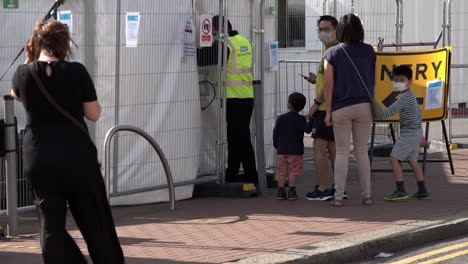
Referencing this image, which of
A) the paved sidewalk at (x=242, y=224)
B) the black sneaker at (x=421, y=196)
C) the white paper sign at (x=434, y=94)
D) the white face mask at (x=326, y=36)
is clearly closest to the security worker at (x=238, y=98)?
the paved sidewalk at (x=242, y=224)

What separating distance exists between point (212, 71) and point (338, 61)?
5.59ft

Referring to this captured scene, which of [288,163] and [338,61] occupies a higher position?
[338,61]

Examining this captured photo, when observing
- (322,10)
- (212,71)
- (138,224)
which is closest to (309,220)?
(138,224)

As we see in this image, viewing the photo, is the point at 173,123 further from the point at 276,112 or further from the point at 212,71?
the point at 276,112

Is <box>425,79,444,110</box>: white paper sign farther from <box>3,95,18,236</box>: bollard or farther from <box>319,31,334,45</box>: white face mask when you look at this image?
<box>3,95,18,236</box>: bollard

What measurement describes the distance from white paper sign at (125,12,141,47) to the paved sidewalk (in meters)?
1.73

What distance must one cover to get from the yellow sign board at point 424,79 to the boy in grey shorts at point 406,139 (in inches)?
64.6

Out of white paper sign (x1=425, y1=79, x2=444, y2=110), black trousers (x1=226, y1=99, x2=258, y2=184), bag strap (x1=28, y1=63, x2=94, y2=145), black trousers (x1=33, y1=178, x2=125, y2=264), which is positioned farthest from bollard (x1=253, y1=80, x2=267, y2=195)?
bag strap (x1=28, y1=63, x2=94, y2=145)

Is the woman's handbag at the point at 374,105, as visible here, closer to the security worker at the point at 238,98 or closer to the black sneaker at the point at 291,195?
the black sneaker at the point at 291,195

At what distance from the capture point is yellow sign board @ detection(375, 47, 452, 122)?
11844 millimetres

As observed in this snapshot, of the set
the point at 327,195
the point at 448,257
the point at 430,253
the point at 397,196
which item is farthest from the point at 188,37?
the point at 448,257

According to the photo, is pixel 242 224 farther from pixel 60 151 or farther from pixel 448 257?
pixel 60 151

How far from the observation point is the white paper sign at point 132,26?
9.53 m

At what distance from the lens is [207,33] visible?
1027 centimetres
